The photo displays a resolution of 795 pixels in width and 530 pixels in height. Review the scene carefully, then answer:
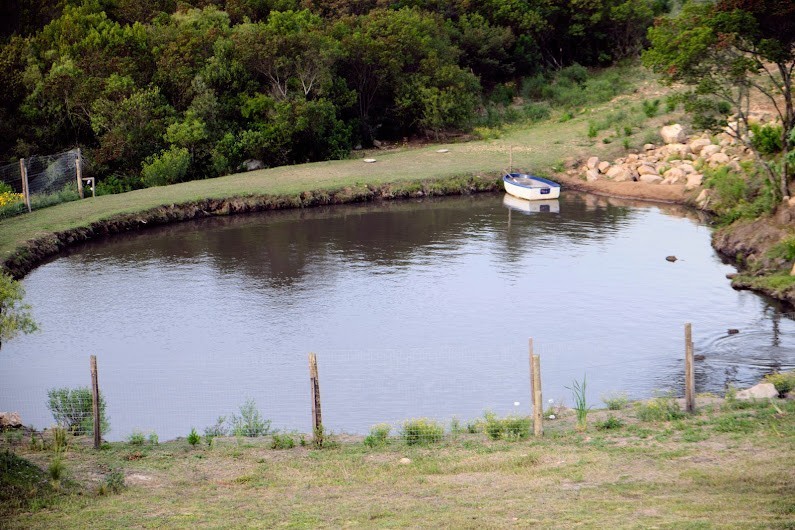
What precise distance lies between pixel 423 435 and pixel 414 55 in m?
48.0

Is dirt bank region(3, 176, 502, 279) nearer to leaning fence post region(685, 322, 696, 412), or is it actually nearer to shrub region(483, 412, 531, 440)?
shrub region(483, 412, 531, 440)

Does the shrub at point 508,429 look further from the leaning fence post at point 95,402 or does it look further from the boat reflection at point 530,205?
the boat reflection at point 530,205

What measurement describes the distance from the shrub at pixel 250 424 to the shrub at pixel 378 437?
271 cm

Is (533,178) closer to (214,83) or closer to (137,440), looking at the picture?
(214,83)

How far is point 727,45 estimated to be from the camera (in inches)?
1451

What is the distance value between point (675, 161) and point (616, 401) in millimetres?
32602

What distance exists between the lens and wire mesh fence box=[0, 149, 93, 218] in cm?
4703

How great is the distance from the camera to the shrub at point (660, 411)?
1994cm

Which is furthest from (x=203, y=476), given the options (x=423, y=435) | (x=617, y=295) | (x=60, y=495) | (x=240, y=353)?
(x=617, y=295)

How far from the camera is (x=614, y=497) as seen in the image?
49.4 ft

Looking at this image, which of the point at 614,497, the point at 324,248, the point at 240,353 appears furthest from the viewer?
the point at 324,248

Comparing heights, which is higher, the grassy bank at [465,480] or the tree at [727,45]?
the tree at [727,45]

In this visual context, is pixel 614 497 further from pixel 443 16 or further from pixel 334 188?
pixel 443 16

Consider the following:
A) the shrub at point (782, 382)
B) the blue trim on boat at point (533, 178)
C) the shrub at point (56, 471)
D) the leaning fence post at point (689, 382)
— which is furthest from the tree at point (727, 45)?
the shrub at point (56, 471)
